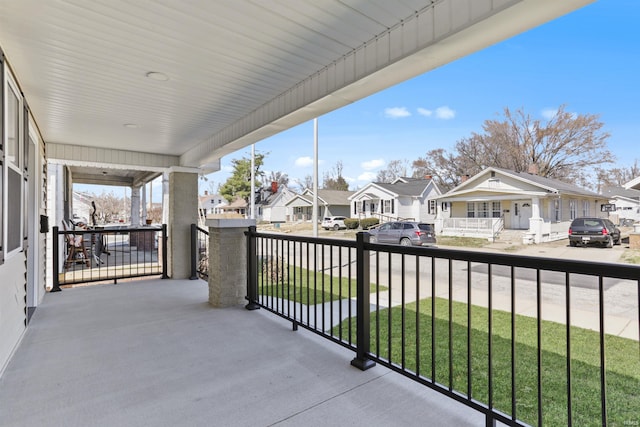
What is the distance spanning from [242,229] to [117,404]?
2.16m

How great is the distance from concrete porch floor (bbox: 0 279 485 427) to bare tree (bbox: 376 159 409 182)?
20.9m

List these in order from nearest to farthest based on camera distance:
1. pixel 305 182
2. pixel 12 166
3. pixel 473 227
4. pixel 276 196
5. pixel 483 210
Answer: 1. pixel 12 166
2. pixel 473 227
3. pixel 483 210
4. pixel 305 182
5. pixel 276 196

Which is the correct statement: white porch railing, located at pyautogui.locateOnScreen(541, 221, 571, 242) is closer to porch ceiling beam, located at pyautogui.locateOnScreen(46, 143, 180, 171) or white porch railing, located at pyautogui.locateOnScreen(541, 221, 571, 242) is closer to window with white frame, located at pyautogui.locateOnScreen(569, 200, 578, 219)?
window with white frame, located at pyautogui.locateOnScreen(569, 200, 578, 219)

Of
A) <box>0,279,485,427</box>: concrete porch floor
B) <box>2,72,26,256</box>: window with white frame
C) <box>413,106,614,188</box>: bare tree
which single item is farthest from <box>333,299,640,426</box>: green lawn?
<box>413,106,614,188</box>: bare tree

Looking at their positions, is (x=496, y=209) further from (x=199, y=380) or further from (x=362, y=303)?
(x=199, y=380)

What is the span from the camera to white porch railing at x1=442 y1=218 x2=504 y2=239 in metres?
15.1

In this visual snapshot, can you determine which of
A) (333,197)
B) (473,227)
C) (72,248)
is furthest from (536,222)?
(72,248)

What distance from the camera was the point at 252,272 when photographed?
3686 mm

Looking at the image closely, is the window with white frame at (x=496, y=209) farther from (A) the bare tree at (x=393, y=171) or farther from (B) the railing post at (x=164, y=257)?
(B) the railing post at (x=164, y=257)

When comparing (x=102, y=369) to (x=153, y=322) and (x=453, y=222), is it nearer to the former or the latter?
(x=153, y=322)

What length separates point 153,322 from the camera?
3.31m

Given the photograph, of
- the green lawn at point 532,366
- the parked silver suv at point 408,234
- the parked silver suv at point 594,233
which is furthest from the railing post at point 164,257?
the parked silver suv at point 594,233

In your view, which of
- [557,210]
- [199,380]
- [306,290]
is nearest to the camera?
[199,380]

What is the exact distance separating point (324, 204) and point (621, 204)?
57.7ft
